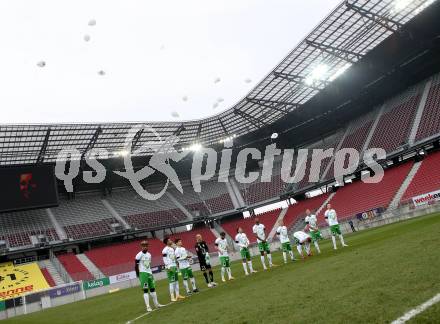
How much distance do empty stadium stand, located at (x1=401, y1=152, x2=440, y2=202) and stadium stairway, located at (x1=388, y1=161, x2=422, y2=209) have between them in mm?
334

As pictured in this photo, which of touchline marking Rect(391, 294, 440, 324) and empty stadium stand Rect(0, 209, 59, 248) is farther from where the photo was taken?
empty stadium stand Rect(0, 209, 59, 248)

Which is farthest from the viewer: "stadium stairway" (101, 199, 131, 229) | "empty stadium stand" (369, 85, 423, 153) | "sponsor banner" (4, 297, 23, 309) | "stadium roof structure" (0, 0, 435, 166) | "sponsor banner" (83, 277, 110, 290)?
"stadium stairway" (101, 199, 131, 229)

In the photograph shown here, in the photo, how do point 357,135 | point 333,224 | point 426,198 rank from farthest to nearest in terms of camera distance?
point 357,135
point 426,198
point 333,224

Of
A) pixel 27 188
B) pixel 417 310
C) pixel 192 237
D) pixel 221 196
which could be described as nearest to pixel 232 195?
pixel 221 196

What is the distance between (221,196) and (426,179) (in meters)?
29.9

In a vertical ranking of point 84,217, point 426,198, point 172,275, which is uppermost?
point 84,217

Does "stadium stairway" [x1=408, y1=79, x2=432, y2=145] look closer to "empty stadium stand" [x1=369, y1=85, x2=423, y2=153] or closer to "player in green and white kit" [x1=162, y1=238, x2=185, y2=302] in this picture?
"empty stadium stand" [x1=369, y1=85, x2=423, y2=153]

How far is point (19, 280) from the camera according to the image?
37344 millimetres

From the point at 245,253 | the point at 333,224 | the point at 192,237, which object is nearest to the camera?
the point at 245,253

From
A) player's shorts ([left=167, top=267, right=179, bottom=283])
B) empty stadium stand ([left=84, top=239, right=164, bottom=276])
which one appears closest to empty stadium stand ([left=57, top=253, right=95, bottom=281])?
empty stadium stand ([left=84, top=239, right=164, bottom=276])

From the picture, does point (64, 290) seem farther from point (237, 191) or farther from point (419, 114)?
point (419, 114)

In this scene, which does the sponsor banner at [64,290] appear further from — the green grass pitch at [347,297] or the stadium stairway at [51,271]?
the green grass pitch at [347,297]

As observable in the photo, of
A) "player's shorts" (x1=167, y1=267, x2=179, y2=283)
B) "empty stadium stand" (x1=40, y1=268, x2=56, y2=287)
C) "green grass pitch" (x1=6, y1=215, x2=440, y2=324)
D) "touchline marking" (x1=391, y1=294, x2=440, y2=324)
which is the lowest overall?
"touchline marking" (x1=391, y1=294, x2=440, y2=324)

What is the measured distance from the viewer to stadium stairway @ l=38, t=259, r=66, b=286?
38.7 metres
